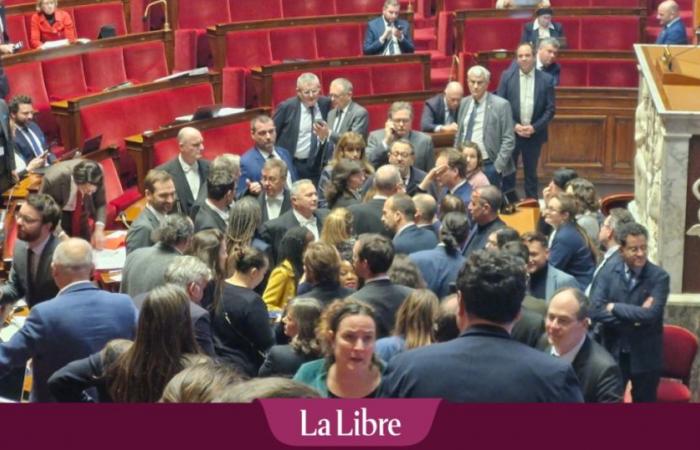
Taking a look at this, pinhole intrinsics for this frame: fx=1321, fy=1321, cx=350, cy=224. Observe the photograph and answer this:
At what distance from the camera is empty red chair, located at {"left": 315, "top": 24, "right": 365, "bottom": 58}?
916cm

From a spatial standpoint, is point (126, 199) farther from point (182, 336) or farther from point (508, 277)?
point (508, 277)

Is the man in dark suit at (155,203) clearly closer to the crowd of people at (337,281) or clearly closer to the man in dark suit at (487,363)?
the crowd of people at (337,281)

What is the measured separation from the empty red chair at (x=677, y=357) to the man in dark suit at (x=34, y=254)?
2211 mm

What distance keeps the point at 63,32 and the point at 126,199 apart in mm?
2386

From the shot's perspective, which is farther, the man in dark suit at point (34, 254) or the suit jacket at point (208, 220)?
the suit jacket at point (208, 220)

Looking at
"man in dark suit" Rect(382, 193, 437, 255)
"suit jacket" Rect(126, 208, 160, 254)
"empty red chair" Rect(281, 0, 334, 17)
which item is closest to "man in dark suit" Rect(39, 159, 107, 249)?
"suit jacket" Rect(126, 208, 160, 254)

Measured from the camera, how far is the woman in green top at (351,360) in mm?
3250

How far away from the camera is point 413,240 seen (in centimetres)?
520

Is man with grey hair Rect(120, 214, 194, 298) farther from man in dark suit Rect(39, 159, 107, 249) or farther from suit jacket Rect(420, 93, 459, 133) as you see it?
suit jacket Rect(420, 93, 459, 133)

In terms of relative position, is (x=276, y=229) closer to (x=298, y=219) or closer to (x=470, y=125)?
(x=298, y=219)

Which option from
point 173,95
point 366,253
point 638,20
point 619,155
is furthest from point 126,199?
point 638,20

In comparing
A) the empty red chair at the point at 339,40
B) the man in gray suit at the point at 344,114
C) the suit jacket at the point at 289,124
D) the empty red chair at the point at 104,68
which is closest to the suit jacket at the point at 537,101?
the man in gray suit at the point at 344,114

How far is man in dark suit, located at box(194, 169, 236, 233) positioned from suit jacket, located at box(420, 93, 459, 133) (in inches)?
92.8

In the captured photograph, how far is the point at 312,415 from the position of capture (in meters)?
2.30
